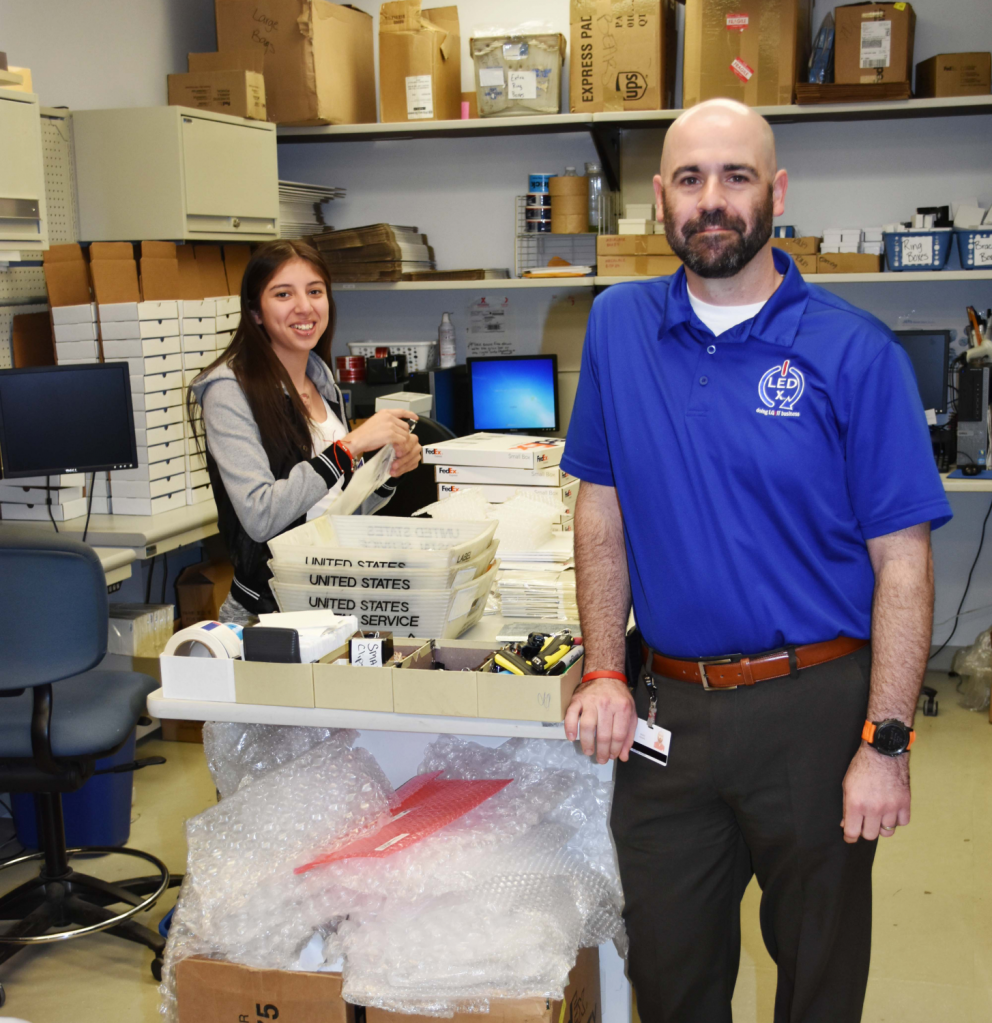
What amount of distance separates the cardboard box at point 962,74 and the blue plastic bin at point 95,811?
3.37m

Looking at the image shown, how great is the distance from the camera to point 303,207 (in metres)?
4.27

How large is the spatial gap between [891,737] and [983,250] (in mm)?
2905

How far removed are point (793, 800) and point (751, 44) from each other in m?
3.03

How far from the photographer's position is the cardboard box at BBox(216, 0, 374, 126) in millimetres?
3875

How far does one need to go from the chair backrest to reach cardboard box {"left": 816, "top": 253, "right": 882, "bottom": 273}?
2.77 metres

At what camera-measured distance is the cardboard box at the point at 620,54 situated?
12.2ft

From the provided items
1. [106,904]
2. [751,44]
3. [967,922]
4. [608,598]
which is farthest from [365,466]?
[751,44]

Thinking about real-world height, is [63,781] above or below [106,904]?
above

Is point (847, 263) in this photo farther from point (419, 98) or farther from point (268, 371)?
point (268, 371)

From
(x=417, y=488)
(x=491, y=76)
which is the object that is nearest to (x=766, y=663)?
(x=417, y=488)

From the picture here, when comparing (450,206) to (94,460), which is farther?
(450,206)

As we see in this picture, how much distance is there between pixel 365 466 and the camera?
6.73 ft

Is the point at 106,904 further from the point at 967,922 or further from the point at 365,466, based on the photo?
the point at 967,922

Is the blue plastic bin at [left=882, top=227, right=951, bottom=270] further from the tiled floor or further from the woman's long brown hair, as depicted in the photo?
the woman's long brown hair
